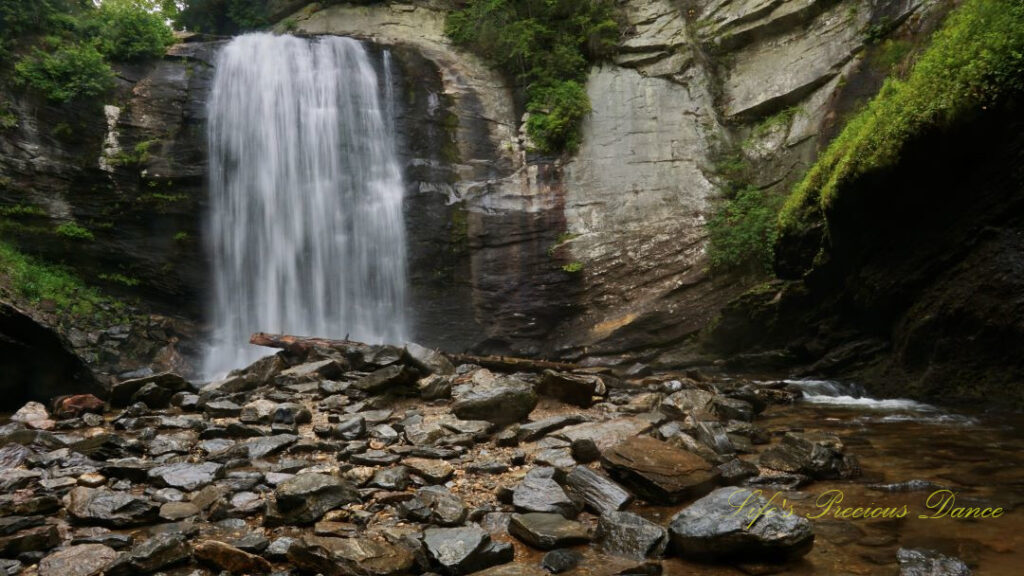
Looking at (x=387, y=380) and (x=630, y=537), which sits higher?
(x=630, y=537)

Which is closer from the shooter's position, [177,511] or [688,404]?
[177,511]

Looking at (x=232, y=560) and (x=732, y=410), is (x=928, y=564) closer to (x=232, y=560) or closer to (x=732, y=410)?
(x=232, y=560)

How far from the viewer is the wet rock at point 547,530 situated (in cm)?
268

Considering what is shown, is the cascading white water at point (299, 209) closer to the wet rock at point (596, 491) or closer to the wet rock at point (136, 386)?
the wet rock at point (136, 386)

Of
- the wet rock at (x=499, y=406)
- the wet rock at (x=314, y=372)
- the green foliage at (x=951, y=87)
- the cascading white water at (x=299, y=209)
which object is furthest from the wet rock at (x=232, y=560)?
the cascading white water at (x=299, y=209)

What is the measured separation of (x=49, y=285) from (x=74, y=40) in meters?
6.52

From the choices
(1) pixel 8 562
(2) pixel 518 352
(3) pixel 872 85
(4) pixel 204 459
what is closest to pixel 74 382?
(4) pixel 204 459

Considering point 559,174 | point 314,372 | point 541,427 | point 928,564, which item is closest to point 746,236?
point 559,174

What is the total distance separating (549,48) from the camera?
601 inches

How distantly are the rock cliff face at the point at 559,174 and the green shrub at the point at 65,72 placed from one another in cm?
46

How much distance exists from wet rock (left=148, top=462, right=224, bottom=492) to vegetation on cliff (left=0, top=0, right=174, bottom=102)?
12544 millimetres

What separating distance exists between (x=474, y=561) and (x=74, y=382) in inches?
324

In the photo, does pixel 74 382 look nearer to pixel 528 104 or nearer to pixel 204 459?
pixel 204 459

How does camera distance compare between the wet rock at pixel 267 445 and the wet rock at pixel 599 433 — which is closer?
the wet rock at pixel 599 433
